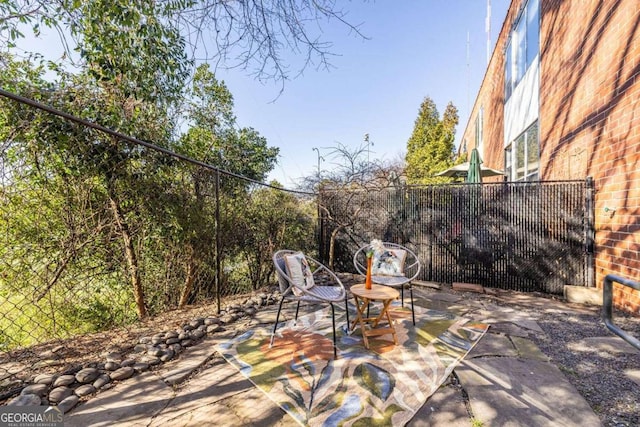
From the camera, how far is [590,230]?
12.3ft

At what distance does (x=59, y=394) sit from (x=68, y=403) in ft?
0.33

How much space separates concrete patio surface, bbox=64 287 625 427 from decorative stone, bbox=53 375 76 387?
0.73 feet

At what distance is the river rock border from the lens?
1547mm

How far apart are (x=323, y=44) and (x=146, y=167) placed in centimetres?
238

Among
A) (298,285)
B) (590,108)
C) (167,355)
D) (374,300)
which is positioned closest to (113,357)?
(167,355)

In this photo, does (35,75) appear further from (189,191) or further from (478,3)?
(478,3)

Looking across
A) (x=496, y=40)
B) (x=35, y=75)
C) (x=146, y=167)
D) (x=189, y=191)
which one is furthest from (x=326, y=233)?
(x=496, y=40)

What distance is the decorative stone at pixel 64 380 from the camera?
166 centimetres

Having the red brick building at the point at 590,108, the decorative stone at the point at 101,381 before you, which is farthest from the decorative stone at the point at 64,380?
the red brick building at the point at 590,108

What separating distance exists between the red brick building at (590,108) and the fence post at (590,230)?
0.07 meters

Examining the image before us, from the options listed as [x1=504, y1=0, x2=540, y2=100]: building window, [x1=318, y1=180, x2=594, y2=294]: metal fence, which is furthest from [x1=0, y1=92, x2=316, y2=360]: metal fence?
[x1=504, y1=0, x2=540, y2=100]: building window

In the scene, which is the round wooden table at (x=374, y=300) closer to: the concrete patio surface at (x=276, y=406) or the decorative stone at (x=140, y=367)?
the concrete patio surface at (x=276, y=406)

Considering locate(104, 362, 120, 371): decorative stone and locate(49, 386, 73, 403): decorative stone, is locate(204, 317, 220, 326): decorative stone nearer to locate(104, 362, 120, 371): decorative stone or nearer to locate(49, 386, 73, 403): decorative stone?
locate(104, 362, 120, 371): decorative stone

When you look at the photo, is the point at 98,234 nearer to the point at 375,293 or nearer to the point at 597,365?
the point at 375,293
